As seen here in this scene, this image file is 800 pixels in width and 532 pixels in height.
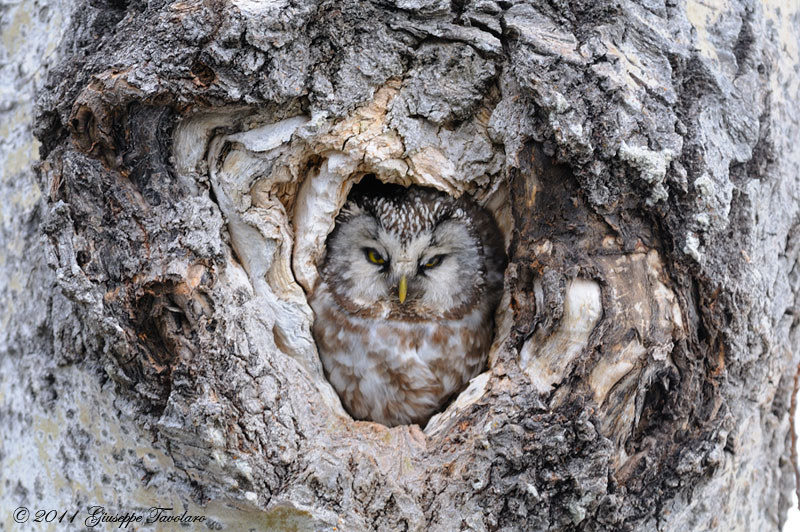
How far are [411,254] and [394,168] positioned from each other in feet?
1.53

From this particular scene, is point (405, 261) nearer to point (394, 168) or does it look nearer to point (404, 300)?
point (404, 300)

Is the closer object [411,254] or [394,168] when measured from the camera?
[394,168]

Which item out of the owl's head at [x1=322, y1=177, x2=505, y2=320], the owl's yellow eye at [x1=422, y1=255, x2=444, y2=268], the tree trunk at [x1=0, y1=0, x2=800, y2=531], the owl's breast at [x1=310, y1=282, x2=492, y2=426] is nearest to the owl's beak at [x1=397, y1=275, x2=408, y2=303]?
the owl's head at [x1=322, y1=177, x2=505, y2=320]

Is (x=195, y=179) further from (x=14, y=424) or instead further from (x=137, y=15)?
(x=14, y=424)

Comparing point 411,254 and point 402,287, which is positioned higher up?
point 411,254

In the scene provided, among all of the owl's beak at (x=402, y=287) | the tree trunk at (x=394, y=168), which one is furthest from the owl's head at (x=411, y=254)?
the tree trunk at (x=394, y=168)

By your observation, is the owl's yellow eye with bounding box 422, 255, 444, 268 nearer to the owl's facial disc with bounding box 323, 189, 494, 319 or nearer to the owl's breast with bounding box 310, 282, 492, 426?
the owl's facial disc with bounding box 323, 189, 494, 319

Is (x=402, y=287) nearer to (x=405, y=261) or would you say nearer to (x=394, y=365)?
(x=405, y=261)

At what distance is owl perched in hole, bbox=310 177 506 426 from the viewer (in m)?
2.26

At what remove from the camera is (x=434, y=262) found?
7.67 ft

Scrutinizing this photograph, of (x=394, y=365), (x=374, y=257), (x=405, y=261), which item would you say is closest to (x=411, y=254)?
(x=405, y=261)

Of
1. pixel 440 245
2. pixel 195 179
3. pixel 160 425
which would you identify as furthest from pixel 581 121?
pixel 160 425

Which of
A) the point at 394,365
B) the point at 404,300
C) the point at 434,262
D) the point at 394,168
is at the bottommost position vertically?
the point at 394,365

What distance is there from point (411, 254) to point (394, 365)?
1.37ft
